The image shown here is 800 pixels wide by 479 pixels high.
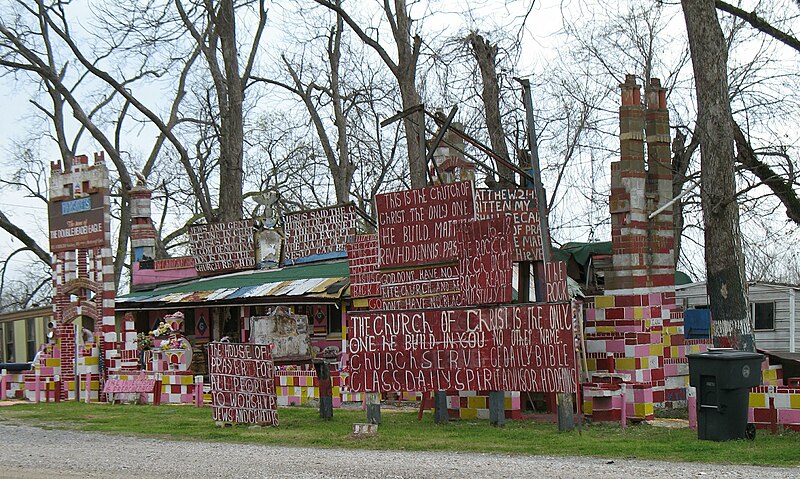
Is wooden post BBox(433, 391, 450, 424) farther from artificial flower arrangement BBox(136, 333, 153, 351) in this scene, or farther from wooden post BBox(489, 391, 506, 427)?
artificial flower arrangement BBox(136, 333, 153, 351)

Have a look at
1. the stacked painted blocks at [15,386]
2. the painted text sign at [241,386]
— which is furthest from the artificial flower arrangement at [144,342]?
the painted text sign at [241,386]

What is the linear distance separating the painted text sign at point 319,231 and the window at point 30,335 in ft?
43.9

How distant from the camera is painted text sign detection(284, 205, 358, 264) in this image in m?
28.6

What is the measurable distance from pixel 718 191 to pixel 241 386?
838 centimetres

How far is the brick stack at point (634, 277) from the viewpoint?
60.5 ft

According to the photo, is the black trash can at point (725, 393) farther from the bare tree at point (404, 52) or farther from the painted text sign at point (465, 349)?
the bare tree at point (404, 52)

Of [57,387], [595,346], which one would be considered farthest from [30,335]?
[595,346]

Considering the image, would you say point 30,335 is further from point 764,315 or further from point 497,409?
point 497,409

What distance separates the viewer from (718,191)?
57.0 ft

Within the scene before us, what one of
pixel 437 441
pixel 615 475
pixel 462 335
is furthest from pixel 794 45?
pixel 615 475

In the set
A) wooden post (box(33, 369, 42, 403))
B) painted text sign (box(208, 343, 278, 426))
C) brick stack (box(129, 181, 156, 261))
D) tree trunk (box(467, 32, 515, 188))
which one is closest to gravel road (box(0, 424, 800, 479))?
painted text sign (box(208, 343, 278, 426))

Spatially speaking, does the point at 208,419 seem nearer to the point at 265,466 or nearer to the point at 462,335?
the point at 462,335

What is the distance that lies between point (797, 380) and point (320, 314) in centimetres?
1337

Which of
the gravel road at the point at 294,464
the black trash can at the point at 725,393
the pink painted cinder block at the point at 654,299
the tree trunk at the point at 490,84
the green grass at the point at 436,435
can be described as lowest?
the green grass at the point at 436,435
